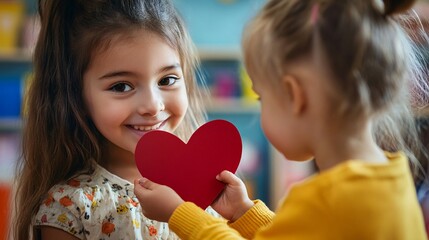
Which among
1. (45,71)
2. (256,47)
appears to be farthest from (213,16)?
(256,47)

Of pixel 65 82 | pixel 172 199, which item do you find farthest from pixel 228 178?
pixel 65 82

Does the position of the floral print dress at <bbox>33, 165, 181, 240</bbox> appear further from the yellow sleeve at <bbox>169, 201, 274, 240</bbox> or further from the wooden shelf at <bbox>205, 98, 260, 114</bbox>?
the wooden shelf at <bbox>205, 98, 260, 114</bbox>

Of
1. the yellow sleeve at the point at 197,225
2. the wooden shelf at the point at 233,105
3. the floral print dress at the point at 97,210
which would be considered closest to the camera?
the yellow sleeve at the point at 197,225

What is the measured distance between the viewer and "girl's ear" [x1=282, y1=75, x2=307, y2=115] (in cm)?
89

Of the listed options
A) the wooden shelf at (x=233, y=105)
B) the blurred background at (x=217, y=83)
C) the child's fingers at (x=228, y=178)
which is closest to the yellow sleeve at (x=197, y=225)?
the child's fingers at (x=228, y=178)

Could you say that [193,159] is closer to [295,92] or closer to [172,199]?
[172,199]

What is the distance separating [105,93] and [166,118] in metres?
0.13

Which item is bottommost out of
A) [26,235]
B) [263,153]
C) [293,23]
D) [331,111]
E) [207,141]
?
[263,153]

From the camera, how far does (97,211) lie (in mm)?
1187

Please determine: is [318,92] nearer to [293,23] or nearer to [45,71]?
[293,23]

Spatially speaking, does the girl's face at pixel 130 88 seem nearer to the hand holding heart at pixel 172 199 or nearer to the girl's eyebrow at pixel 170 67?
the girl's eyebrow at pixel 170 67

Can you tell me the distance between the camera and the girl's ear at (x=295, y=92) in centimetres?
89

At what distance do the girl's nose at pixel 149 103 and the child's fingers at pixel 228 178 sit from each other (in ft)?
0.59

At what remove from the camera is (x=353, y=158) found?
902mm
